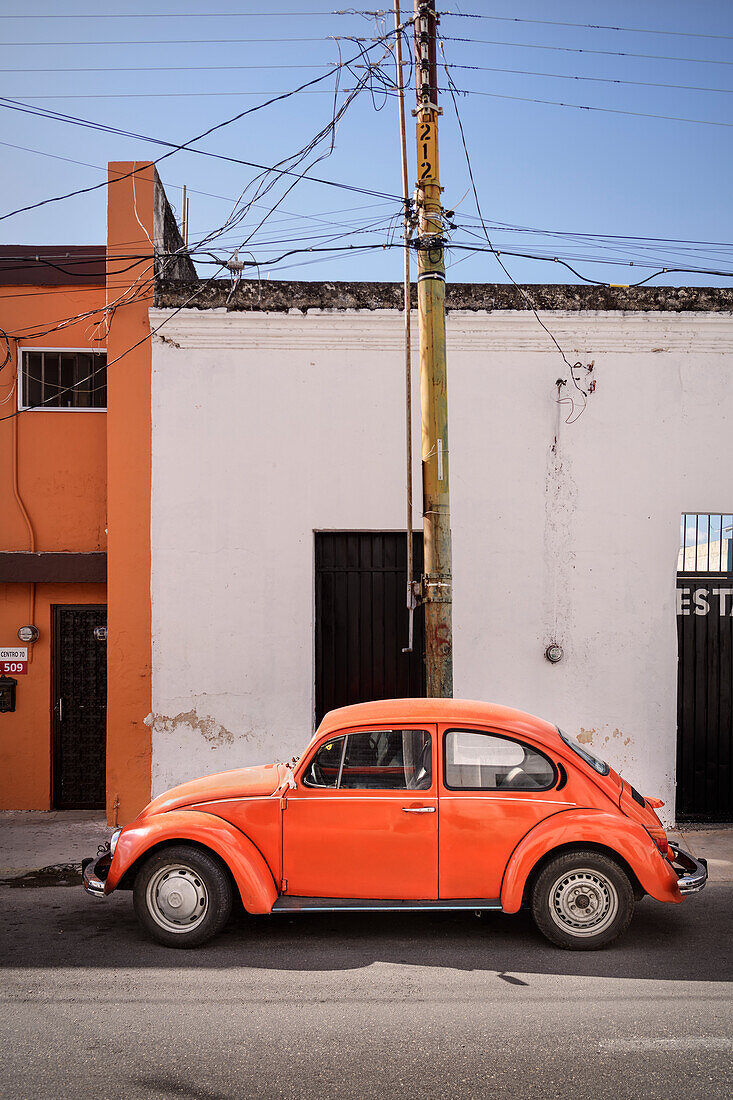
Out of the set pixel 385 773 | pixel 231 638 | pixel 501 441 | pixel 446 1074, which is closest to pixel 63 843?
pixel 231 638

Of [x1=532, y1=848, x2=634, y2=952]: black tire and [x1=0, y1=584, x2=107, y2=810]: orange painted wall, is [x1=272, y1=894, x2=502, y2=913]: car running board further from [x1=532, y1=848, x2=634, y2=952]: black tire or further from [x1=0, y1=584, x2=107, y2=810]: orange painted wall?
[x1=0, y1=584, x2=107, y2=810]: orange painted wall

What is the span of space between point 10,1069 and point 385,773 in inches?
100

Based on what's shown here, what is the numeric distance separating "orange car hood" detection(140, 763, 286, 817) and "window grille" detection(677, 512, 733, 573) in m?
5.39

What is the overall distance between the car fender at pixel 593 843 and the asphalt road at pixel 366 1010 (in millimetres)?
422

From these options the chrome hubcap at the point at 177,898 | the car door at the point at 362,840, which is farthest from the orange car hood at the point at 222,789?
the chrome hubcap at the point at 177,898

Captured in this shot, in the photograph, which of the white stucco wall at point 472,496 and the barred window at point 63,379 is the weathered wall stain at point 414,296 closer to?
the white stucco wall at point 472,496

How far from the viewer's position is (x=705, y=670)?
29.7ft

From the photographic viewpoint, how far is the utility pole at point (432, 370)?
21.8 ft

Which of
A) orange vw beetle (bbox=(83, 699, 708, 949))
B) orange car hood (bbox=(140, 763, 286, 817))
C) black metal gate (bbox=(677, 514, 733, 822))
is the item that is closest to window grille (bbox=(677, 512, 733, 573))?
black metal gate (bbox=(677, 514, 733, 822))

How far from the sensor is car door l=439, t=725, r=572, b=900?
17.3 feet

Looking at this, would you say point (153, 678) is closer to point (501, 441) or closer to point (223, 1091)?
point (501, 441)

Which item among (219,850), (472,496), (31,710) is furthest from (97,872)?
(472,496)

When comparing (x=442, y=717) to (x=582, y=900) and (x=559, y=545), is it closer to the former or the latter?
(x=582, y=900)

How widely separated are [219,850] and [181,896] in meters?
0.40
